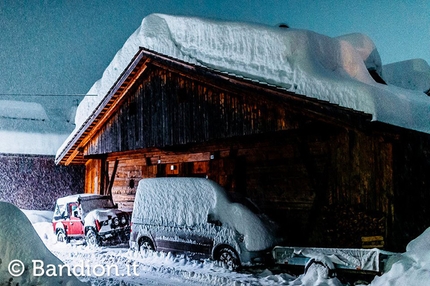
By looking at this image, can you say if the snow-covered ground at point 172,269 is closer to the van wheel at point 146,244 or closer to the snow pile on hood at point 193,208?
the van wheel at point 146,244

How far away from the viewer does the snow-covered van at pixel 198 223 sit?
440 inches

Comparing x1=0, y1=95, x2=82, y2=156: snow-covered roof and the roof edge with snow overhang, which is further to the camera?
x1=0, y1=95, x2=82, y2=156: snow-covered roof

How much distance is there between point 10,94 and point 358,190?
2917 cm

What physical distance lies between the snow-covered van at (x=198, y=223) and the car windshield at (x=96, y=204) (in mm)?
4774

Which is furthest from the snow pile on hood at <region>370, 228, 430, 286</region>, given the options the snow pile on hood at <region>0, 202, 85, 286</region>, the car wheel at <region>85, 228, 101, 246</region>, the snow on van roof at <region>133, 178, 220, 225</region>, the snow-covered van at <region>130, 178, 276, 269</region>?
the car wheel at <region>85, 228, 101, 246</region>

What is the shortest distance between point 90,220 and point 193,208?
6.33 metres

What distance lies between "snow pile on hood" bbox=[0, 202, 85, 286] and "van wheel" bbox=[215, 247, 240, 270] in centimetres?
469

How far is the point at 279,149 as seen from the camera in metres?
14.2

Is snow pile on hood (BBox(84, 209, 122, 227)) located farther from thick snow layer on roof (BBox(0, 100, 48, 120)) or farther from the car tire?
thick snow layer on roof (BBox(0, 100, 48, 120))

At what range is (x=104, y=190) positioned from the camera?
22000mm

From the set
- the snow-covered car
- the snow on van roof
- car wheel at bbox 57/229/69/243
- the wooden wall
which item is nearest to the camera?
the wooden wall

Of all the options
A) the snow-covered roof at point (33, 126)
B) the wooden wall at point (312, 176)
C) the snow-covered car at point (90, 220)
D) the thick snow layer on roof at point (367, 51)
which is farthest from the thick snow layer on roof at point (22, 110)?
the thick snow layer on roof at point (367, 51)

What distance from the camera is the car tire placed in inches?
716

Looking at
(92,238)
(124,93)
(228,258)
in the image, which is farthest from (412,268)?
(124,93)
